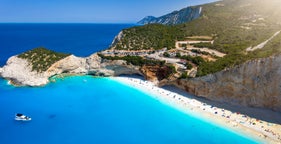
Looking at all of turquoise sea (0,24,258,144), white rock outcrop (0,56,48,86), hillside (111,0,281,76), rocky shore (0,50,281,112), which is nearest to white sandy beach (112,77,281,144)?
turquoise sea (0,24,258,144)

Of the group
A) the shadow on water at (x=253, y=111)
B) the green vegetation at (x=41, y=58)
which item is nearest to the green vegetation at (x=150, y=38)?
the green vegetation at (x=41, y=58)

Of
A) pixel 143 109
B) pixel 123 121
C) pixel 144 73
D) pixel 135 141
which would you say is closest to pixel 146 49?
pixel 144 73

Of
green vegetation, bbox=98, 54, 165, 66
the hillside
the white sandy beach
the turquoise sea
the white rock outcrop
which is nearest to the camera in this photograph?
the turquoise sea

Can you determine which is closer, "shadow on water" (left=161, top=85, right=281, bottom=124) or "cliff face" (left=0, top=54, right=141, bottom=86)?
"shadow on water" (left=161, top=85, right=281, bottom=124)

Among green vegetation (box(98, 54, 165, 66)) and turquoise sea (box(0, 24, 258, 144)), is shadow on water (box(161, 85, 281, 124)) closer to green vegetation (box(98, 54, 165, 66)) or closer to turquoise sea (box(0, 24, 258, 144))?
turquoise sea (box(0, 24, 258, 144))

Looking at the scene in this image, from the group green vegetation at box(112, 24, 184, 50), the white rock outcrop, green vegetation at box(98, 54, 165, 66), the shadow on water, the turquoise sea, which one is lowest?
the turquoise sea

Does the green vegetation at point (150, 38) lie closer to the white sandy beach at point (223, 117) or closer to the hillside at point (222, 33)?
the hillside at point (222, 33)

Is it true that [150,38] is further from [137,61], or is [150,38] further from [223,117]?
[223,117]
